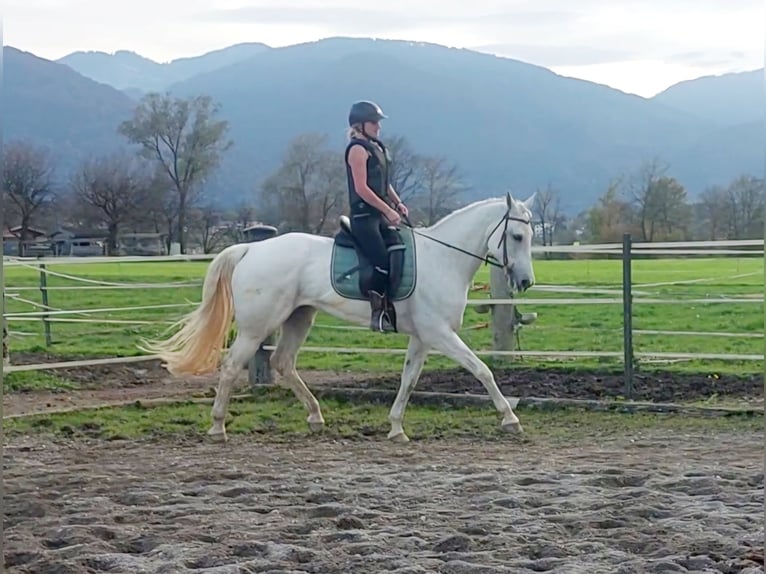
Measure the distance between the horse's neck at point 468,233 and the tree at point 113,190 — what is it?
16.5 m

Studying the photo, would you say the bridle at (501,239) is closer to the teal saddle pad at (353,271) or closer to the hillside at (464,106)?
the teal saddle pad at (353,271)

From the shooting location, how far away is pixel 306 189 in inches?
736

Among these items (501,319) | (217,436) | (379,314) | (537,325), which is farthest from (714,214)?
(217,436)

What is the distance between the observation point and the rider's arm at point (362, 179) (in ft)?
19.3

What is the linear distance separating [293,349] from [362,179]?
4.57 ft

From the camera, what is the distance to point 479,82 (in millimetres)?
85438

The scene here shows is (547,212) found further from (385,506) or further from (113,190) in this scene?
(385,506)

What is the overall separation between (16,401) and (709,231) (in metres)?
11.0

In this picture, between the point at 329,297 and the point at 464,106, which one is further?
the point at 464,106

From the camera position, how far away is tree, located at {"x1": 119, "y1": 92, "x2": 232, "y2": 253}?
25.1 metres

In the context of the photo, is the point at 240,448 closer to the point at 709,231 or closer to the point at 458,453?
the point at 458,453

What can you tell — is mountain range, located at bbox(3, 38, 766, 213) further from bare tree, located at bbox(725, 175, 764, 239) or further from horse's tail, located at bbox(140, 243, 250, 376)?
horse's tail, located at bbox(140, 243, 250, 376)

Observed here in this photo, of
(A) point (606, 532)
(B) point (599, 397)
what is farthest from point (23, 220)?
(A) point (606, 532)

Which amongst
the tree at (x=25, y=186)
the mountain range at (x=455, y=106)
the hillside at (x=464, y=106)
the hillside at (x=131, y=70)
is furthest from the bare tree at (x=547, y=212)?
the hillside at (x=464, y=106)
